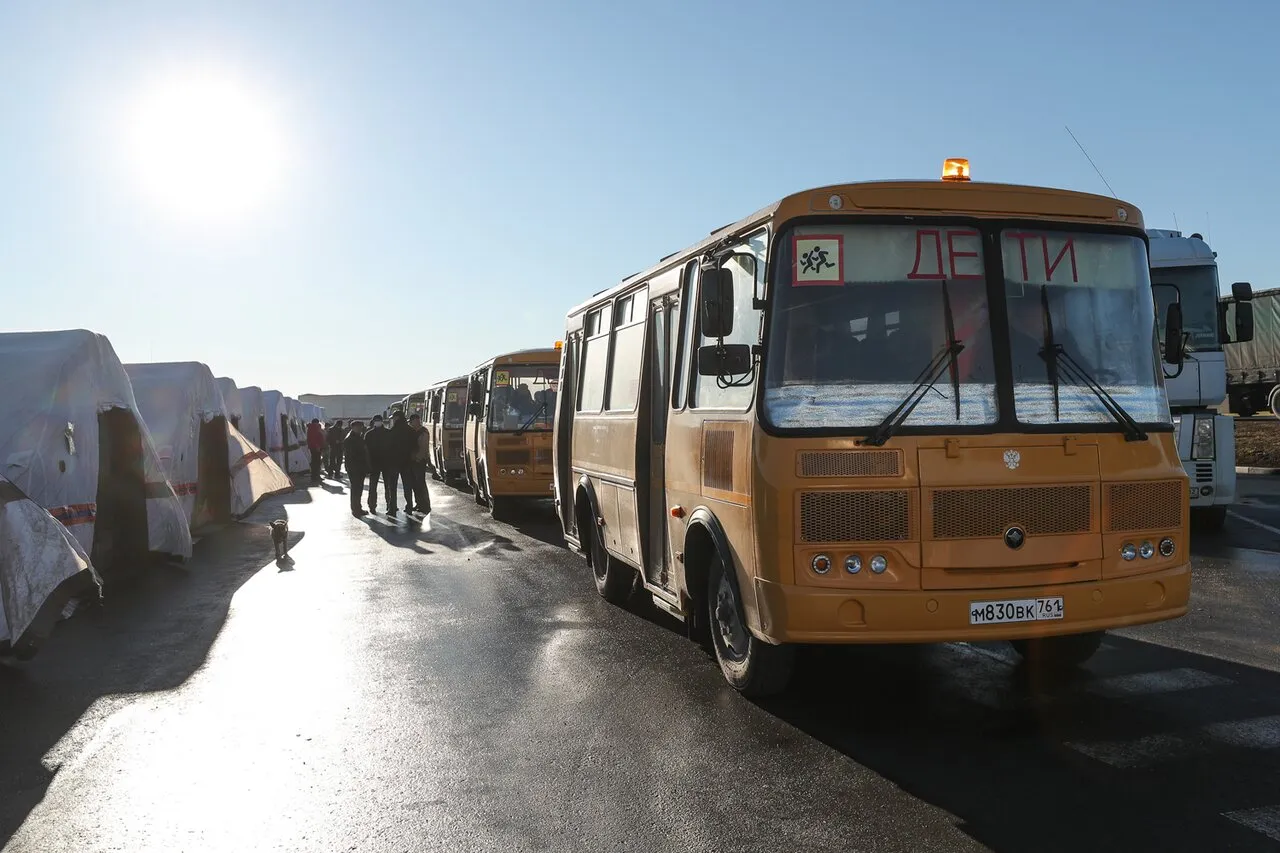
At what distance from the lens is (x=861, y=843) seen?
14.4 ft

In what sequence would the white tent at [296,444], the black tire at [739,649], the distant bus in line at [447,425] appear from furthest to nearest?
the white tent at [296,444], the distant bus in line at [447,425], the black tire at [739,649]

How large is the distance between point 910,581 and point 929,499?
1.33 ft

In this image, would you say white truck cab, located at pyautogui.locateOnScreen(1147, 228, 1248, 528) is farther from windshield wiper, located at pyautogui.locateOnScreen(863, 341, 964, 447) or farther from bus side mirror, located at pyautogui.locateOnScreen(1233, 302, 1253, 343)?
windshield wiper, located at pyautogui.locateOnScreen(863, 341, 964, 447)

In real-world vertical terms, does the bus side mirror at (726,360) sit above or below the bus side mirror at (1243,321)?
below

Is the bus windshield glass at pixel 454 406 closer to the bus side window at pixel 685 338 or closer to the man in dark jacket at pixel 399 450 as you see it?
the man in dark jacket at pixel 399 450

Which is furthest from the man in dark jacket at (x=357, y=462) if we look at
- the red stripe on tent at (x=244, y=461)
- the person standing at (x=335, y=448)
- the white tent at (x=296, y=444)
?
A: the white tent at (x=296, y=444)

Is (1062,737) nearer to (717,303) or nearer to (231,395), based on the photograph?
(717,303)

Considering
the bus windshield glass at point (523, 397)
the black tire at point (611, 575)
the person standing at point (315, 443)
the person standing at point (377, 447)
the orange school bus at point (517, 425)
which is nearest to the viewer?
the black tire at point (611, 575)

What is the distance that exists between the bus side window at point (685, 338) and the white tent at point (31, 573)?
437 centimetres

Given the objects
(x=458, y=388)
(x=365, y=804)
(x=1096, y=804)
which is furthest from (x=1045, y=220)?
(x=458, y=388)

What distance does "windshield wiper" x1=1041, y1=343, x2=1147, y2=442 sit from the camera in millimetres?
6125

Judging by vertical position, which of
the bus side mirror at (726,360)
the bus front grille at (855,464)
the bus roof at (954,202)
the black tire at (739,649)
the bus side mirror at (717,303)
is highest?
the bus roof at (954,202)

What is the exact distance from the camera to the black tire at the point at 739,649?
21.3ft

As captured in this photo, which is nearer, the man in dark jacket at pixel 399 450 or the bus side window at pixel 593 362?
the bus side window at pixel 593 362
